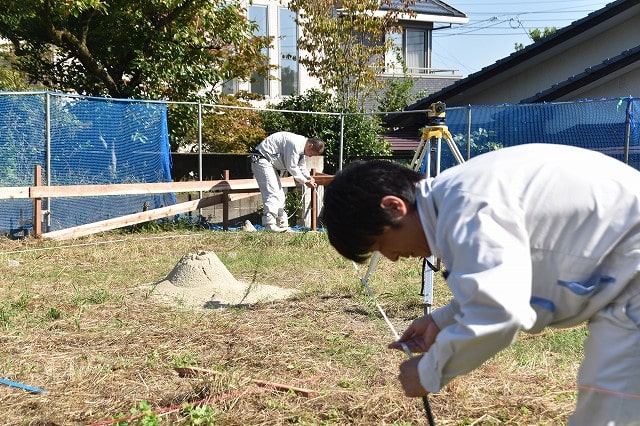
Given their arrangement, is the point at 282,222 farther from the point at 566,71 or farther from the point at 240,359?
the point at 566,71

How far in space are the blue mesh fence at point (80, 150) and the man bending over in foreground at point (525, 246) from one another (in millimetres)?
8685

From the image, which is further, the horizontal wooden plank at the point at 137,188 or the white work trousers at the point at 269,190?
the white work trousers at the point at 269,190

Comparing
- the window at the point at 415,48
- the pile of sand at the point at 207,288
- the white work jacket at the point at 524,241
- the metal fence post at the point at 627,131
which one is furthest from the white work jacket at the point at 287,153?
the window at the point at 415,48

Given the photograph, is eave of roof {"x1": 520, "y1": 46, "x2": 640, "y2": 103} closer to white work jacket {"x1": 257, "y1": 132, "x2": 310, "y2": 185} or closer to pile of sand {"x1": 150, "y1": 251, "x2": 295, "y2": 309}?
white work jacket {"x1": 257, "y1": 132, "x2": 310, "y2": 185}

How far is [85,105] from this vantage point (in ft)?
34.6

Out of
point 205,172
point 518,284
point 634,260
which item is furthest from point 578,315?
point 205,172

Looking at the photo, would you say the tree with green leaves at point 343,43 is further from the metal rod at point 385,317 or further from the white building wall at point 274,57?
the metal rod at point 385,317

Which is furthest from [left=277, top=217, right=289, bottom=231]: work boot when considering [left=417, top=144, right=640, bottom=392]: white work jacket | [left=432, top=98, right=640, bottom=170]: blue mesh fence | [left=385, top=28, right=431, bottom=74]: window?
[left=385, top=28, right=431, bottom=74]: window

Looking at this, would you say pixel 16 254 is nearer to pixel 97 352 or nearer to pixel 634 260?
pixel 97 352

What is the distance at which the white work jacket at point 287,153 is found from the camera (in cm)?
1085

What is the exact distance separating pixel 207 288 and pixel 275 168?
183 inches

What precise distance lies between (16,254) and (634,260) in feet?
26.6

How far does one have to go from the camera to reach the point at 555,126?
1055 cm

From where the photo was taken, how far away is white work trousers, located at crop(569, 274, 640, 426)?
180 centimetres
